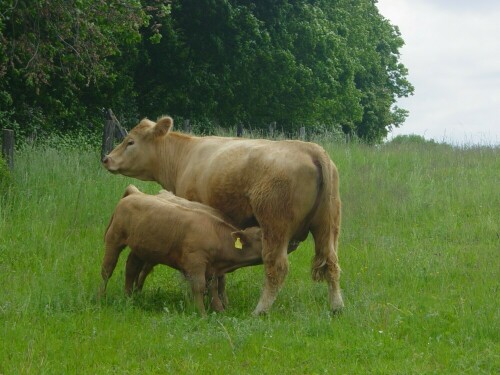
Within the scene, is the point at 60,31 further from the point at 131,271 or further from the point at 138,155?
the point at 131,271

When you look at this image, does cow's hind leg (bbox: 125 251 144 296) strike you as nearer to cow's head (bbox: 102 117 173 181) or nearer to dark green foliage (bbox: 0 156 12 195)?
cow's head (bbox: 102 117 173 181)

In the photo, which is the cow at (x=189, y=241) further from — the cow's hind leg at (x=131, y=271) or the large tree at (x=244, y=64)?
the large tree at (x=244, y=64)

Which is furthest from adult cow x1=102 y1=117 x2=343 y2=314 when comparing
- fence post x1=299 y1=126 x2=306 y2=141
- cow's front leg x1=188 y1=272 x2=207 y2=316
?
fence post x1=299 y1=126 x2=306 y2=141

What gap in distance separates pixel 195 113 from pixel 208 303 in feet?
65.7

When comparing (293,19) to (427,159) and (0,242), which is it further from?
(0,242)

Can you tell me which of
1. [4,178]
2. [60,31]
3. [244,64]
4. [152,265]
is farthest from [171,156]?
[244,64]

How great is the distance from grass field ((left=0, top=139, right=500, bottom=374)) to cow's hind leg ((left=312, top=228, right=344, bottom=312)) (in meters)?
0.17

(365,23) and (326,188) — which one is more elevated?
(365,23)

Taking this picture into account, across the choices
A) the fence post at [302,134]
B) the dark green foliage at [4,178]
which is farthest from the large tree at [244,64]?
the dark green foliage at [4,178]

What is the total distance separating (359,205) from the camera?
15.1m

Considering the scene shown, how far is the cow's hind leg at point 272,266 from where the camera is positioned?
910 centimetres

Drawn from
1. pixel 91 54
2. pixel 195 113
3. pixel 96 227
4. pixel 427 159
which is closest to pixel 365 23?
pixel 195 113

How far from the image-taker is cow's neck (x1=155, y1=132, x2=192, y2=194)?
11523 mm

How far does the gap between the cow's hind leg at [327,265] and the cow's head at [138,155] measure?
135 inches
